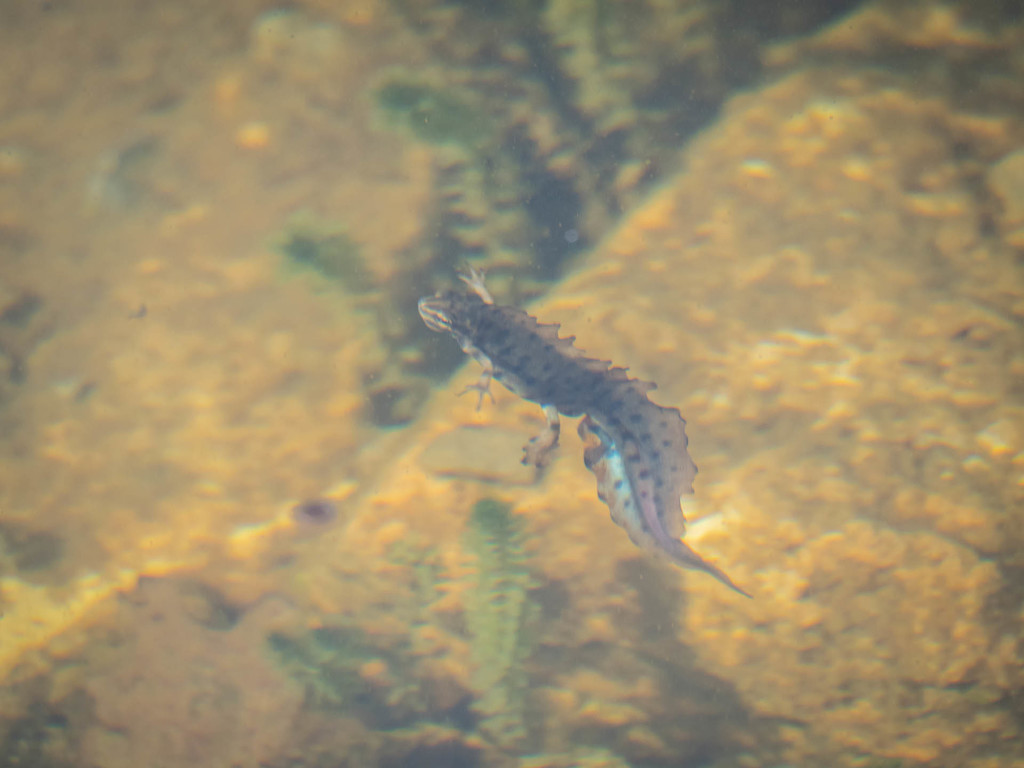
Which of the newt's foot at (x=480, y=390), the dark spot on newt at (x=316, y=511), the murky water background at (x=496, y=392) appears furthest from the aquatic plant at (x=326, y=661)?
the newt's foot at (x=480, y=390)

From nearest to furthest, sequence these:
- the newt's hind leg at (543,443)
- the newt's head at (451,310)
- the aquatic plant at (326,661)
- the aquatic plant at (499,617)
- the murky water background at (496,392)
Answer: the murky water background at (496,392)
the newt's hind leg at (543,443)
the newt's head at (451,310)
the aquatic plant at (499,617)
the aquatic plant at (326,661)

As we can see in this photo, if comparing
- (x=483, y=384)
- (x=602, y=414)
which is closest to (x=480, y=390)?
(x=483, y=384)

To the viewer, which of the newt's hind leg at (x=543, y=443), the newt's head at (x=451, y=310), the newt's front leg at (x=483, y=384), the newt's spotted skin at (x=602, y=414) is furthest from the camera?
the newt's front leg at (x=483, y=384)

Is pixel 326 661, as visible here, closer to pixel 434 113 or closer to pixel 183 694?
pixel 183 694

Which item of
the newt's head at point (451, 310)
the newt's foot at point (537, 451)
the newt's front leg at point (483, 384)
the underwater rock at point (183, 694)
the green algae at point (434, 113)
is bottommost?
the underwater rock at point (183, 694)

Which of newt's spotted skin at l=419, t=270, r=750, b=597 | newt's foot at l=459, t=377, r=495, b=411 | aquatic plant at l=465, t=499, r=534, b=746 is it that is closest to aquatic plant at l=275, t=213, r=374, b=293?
newt's spotted skin at l=419, t=270, r=750, b=597

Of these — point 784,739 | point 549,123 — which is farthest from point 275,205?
point 784,739

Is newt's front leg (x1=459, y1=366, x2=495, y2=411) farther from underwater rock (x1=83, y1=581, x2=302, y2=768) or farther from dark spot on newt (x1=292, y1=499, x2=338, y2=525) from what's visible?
underwater rock (x1=83, y1=581, x2=302, y2=768)

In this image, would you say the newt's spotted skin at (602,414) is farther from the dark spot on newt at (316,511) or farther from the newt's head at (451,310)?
the dark spot on newt at (316,511)
